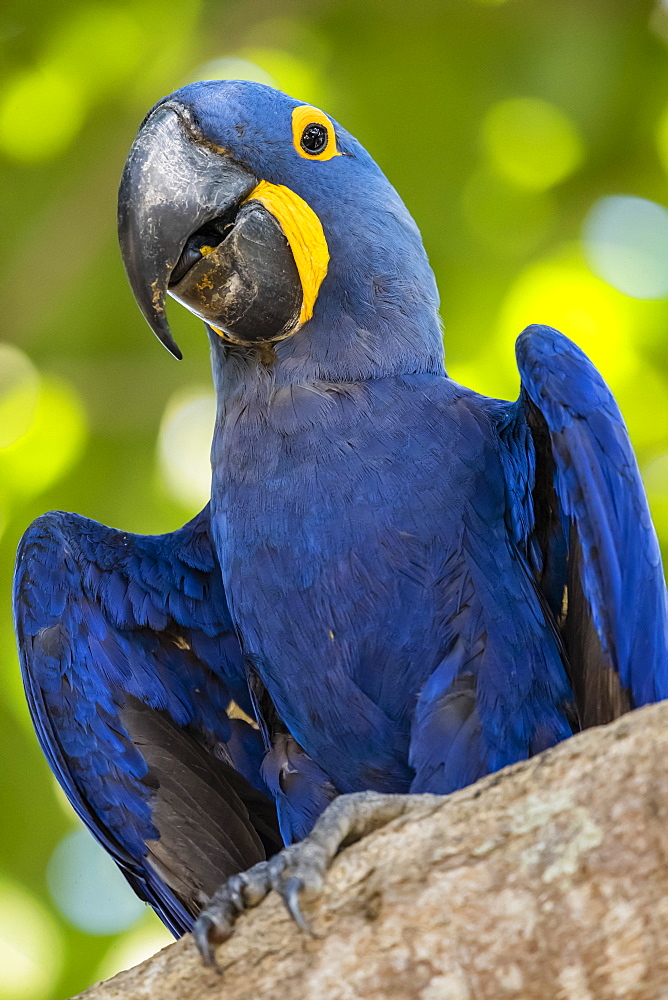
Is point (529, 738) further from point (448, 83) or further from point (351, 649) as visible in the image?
point (448, 83)

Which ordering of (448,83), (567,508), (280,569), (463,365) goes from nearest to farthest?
(567,508)
(280,569)
(463,365)
(448,83)

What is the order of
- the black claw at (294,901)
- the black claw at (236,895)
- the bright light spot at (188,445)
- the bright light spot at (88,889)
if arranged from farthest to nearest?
1. the bright light spot at (188,445)
2. the bright light spot at (88,889)
3. the black claw at (236,895)
4. the black claw at (294,901)

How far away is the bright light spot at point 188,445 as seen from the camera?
13.1 ft

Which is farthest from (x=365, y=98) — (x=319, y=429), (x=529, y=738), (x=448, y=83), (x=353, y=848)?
(x=353, y=848)

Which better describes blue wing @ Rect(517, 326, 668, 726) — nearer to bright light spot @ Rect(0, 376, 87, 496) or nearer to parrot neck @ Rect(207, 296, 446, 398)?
parrot neck @ Rect(207, 296, 446, 398)

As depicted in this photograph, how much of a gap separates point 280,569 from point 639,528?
Result: 2.44ft

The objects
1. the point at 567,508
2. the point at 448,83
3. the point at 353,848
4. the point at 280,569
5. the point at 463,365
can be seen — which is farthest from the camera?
the point at 448,83

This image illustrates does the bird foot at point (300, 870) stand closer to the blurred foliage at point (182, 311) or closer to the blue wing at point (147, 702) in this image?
the blue wing at point (147, 702)

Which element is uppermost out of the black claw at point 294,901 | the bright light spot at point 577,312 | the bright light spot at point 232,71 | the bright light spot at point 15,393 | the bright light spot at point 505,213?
the bright light spot at point 232,71

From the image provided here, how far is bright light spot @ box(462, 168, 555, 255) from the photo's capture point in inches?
161

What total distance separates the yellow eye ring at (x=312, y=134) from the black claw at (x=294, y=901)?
1.59 metres

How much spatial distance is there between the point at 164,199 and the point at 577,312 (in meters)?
2.07

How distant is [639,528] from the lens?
2.16 m

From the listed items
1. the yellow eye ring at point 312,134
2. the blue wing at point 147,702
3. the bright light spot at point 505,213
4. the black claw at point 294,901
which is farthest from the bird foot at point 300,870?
the bright light spot at point 505,213
